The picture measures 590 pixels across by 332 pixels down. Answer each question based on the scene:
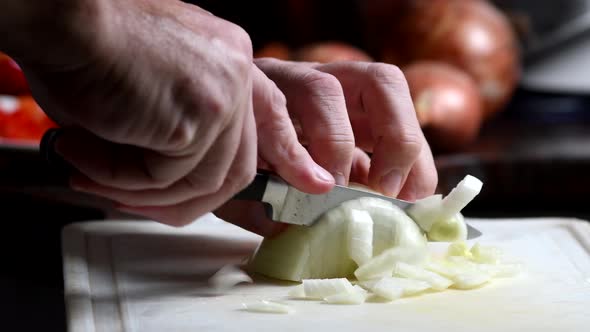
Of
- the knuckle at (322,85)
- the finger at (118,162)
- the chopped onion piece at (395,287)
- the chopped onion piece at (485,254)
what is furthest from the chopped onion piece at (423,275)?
the finger at (118,162)

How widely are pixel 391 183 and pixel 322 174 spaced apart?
0.19 meters

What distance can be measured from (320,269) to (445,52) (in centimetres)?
140

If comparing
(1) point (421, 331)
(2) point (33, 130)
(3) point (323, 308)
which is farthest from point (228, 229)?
(2) point (33, 130)

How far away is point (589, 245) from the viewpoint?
1.33 m

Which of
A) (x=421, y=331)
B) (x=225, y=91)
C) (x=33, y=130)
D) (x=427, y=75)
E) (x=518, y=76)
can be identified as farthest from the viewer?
(x=518, y=76)

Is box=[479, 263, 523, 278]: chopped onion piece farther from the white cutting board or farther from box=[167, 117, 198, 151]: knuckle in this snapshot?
box=[167, 117, 198, 151]: knuckle

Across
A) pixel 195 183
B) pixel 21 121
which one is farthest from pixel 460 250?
pixel 21 121

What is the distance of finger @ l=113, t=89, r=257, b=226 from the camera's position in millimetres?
954

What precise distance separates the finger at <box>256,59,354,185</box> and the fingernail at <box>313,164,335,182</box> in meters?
0.08

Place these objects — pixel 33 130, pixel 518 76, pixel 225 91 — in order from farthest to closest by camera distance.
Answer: pixel 518 76
pixel 33 130
pixel 225 91

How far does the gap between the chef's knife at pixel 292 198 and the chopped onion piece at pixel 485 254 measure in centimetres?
12

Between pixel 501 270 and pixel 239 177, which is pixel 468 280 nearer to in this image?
pixel 501 270

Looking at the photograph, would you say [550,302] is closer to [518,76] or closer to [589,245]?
[589,245]

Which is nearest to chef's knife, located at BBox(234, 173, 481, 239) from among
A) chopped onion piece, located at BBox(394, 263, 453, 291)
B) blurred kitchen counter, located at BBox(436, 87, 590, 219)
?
chopped onion piece, located at BBox(394, 263, 453, 291)
